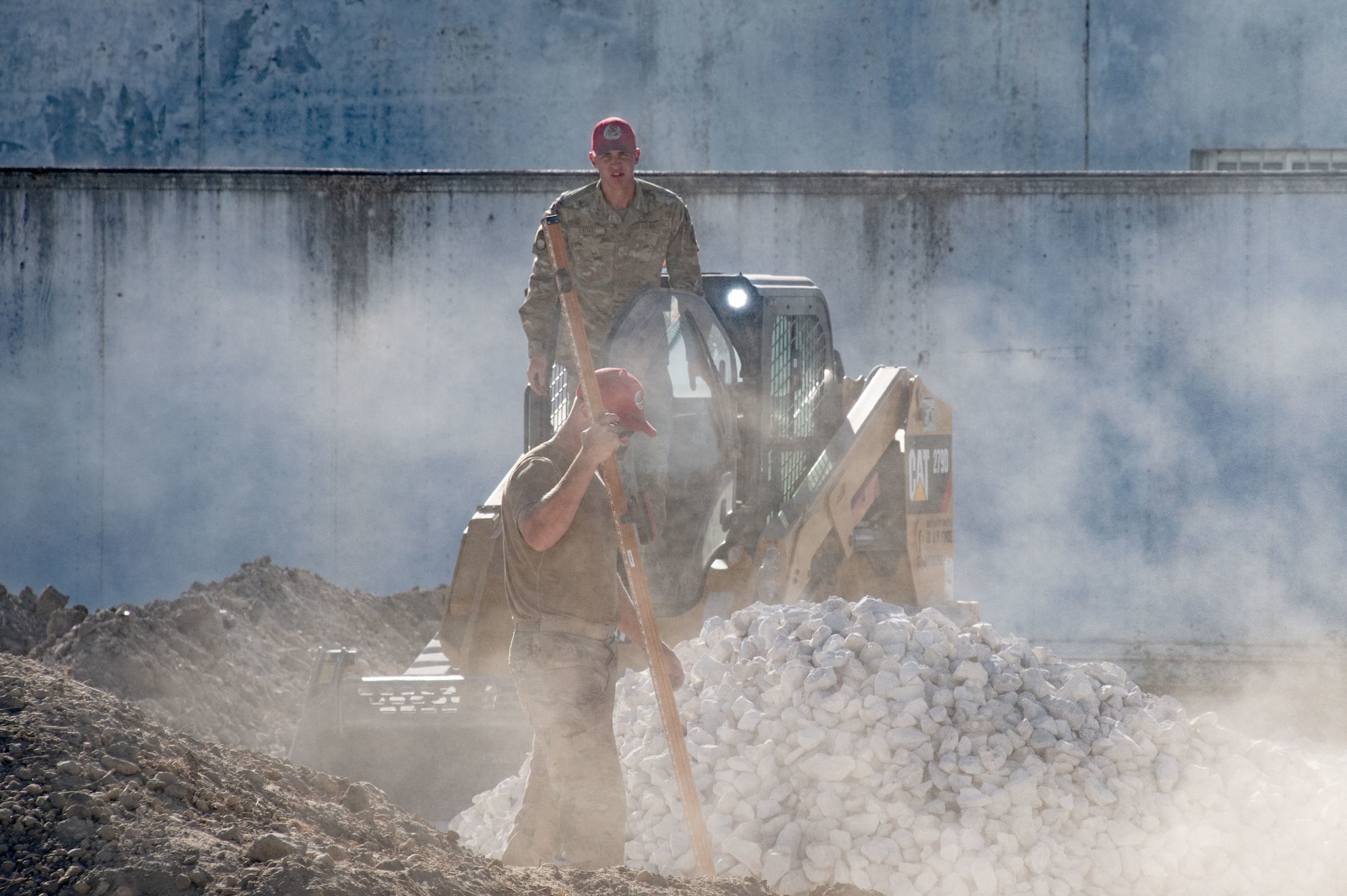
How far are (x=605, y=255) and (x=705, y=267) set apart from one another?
12.3 feet

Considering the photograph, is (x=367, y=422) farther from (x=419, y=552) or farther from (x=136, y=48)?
(x=136, y=48)

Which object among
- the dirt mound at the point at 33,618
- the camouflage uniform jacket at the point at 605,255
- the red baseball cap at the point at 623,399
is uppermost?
the camouflage uniform jacket at the point at 605,255

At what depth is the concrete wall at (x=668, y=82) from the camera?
13969 mm

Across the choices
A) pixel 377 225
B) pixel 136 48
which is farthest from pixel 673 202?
pixel 136 48

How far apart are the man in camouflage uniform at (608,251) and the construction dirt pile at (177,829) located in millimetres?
2148

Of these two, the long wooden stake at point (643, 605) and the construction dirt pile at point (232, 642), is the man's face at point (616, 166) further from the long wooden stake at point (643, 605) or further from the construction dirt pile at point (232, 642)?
the construction dirt pile at point (232, 642)

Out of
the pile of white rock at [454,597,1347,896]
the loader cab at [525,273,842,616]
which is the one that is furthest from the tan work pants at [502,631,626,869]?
the loader cab at [525,273,842,616]

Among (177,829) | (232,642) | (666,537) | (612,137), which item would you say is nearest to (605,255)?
(612,137)

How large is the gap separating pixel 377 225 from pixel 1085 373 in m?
5.31

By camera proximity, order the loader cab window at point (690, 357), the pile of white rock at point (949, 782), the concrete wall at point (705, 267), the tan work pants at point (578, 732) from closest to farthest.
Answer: the tan work pants at point (578, 732), the pile of white rock at point (949, 782), the loader cab window at point (690, 357), the concrete wall at point (705, 267)

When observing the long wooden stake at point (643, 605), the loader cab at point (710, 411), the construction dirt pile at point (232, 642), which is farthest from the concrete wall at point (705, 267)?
the long wooden stake at point (643, 605)

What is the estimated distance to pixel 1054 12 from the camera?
542 inches

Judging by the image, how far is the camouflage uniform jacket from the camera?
5758 millimetres

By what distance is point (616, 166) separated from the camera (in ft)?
18.3
